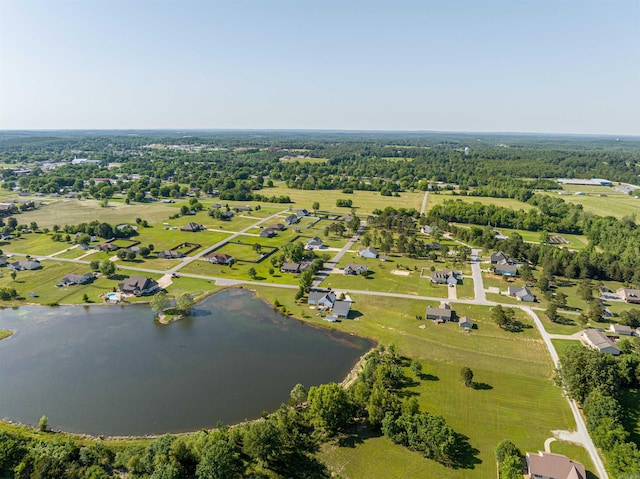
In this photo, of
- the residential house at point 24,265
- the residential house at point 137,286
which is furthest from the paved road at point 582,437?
the residential house at point 24,265

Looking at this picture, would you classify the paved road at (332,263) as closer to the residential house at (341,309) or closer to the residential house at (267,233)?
the residential house at (341,309)

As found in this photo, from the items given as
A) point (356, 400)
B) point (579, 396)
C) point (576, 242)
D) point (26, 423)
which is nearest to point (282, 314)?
point (356, 400)

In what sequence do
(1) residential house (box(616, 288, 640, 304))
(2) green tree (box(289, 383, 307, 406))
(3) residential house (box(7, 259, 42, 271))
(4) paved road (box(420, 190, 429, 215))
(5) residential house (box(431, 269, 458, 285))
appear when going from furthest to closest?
(4) paved road (box(420, 190, 429, 215)) < (3) residential house (box(7, 259, 42, 271)) < (5) residential house (box(431, 269, 458, 285)) < (1) residential house (box(616, 288, 640, 304)) < (2) green tree (box(289, 383, 307, 406))

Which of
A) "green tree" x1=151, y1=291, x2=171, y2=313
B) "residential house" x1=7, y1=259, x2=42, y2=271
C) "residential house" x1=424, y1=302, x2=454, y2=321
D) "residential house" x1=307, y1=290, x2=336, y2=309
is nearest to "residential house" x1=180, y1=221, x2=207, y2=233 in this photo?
"residential house" x1=7, y1=259, x2=42, y2=271

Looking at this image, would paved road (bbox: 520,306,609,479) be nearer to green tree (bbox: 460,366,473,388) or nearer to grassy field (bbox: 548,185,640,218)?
green tree (bbox: 460,366,473,388)

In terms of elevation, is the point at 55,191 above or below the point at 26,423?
above

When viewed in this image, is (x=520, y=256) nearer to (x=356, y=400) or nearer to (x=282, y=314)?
(x=282, y=314)
